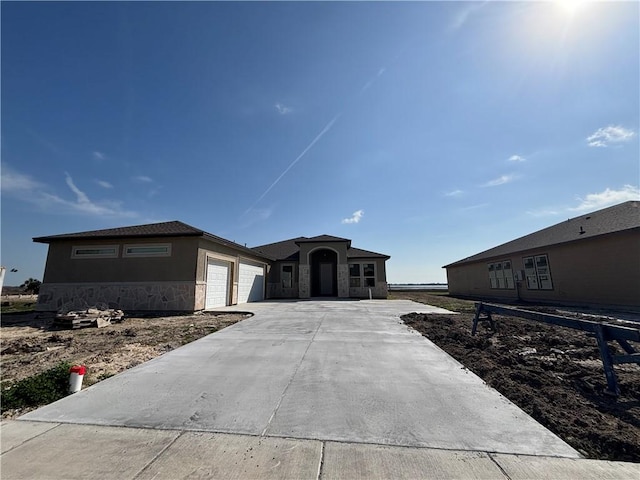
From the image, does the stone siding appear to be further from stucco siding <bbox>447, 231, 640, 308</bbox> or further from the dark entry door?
stucco siding <bbox>447, 231, 640, 308</bbox>

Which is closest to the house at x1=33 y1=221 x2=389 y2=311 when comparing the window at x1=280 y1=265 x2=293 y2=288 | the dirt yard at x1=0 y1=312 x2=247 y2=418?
the dirt yard at x1=0 y1=312 x2=247 y2=418

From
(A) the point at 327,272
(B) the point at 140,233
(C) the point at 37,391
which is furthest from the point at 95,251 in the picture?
(A) the point at 327,272

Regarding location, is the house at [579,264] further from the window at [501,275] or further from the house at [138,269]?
the house at [138,269]

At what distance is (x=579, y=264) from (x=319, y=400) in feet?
57.0

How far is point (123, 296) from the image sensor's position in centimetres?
1282

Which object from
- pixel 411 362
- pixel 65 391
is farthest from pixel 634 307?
pixel 65 391

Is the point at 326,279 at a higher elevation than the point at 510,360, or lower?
higher

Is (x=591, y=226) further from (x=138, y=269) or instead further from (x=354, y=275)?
(x=138, y=269)

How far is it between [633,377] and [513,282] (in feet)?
56.3

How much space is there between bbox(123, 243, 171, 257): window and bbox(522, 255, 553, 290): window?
824 inches

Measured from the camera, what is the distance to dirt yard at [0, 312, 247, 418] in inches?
205

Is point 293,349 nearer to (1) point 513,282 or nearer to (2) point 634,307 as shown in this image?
(2) point 634,307

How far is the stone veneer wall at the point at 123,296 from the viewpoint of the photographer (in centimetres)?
1248

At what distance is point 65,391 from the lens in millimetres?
4066
